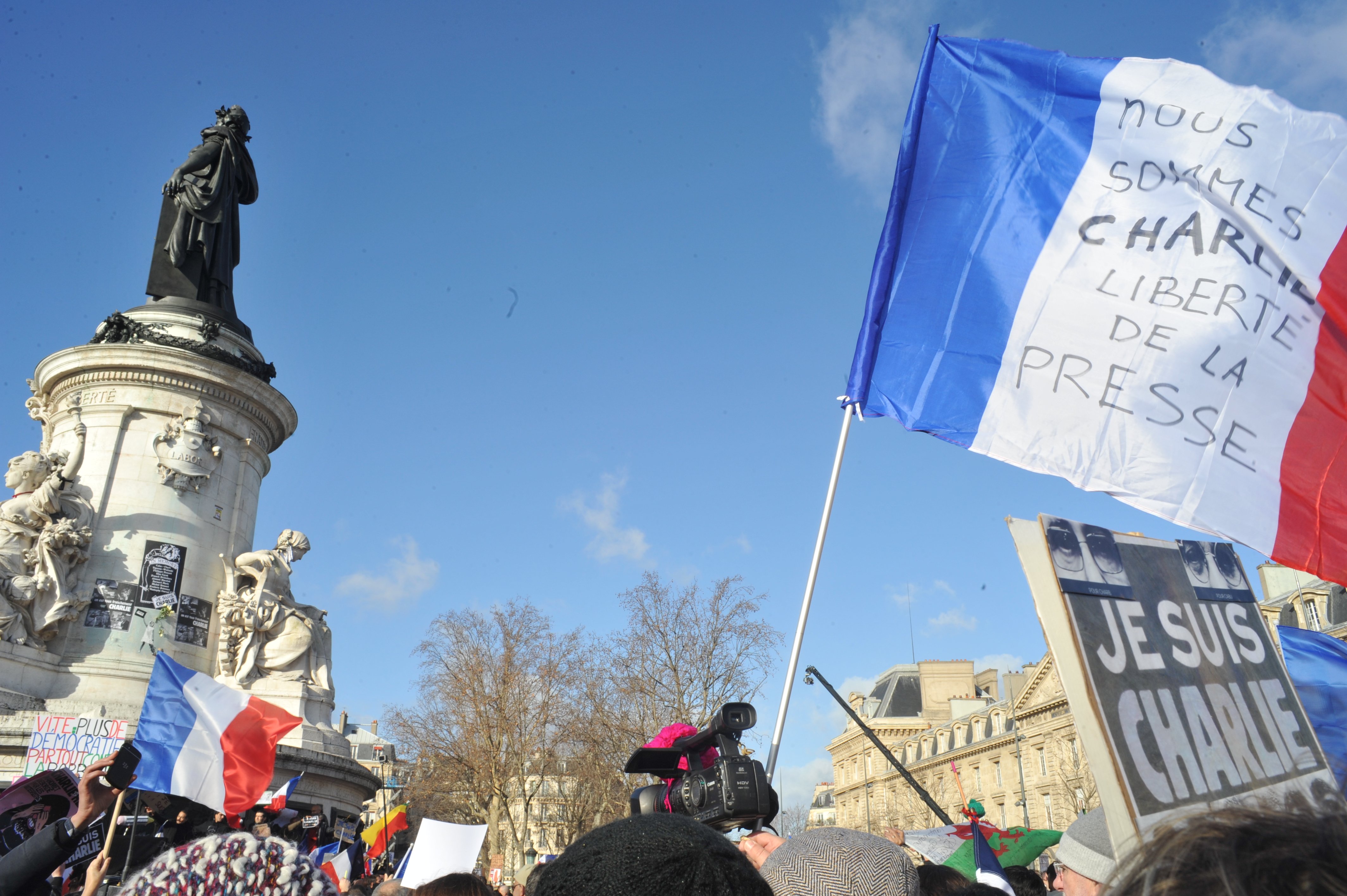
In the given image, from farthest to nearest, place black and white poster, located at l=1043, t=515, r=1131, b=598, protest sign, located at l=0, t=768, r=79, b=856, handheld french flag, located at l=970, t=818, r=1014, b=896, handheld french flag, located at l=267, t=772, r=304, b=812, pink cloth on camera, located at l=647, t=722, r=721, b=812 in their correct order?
handheld french flag, located at l=267, t=772, r=304, b=812, handheld french flag, located at l=970, t=818, r=1014, b=896, protest sign, located at l=0, t=768, r=79, b=856, pink cloth on camera, located at l=647, t=722, r=721, b=812, black and white poster, located at l=1043, t=515, r=1131, b=598

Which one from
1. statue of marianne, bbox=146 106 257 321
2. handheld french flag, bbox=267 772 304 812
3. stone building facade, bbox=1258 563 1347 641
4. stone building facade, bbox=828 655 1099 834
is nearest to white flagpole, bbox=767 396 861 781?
handheld french flag, bbox=267 772 304 812

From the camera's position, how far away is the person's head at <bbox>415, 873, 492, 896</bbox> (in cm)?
271

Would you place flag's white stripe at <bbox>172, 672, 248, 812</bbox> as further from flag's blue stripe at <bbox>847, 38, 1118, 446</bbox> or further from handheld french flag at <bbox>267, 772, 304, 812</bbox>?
flag's blue stripe at <bbox>847, 38, 1118, 446</bbox>

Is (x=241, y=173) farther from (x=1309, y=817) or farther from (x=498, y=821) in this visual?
(x=498, y=821)

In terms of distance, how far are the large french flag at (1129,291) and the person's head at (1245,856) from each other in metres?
3.64

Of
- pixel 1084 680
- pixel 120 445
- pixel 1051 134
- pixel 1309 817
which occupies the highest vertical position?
pixel 120 445

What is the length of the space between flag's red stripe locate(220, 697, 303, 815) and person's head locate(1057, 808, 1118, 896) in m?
5.66

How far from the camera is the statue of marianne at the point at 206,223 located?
14.6 meters

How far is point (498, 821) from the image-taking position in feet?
106

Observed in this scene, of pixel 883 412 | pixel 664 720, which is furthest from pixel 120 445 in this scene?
pixel 664 720

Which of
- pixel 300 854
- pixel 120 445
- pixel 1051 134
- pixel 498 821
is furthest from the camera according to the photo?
pixel 498 821

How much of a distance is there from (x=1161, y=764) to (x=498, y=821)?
32774 mm

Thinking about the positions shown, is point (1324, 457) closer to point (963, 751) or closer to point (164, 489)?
point (164, 489)

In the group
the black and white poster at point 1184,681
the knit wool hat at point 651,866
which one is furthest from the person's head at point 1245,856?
the black and white poster at point 1184,681
